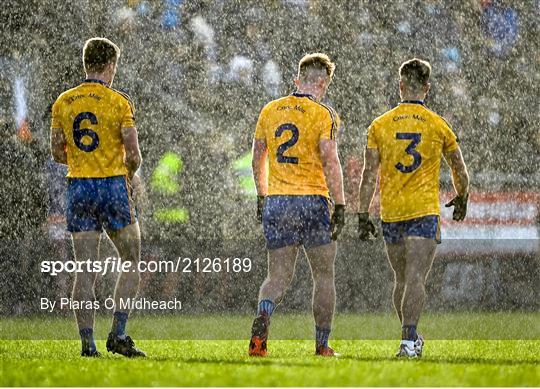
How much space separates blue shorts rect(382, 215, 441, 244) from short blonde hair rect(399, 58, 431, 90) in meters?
0.87

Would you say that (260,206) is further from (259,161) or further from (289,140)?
(289,140)

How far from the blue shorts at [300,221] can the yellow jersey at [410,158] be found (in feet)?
1.55

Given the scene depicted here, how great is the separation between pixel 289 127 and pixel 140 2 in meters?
14.3

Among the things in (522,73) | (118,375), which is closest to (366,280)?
(522,73)

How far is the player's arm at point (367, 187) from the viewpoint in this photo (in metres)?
8.61

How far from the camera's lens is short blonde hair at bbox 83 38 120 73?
27.4 ft

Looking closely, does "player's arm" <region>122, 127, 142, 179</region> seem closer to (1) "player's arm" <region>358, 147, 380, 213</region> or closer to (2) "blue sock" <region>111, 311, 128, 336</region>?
(2) "blue sock" <region>111, 311, 128, 336</region>

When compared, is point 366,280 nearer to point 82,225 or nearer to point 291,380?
point 82,225

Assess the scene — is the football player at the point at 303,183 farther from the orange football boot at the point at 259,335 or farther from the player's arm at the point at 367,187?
the player's arm at the point at 367,187

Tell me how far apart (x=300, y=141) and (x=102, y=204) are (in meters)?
1.33

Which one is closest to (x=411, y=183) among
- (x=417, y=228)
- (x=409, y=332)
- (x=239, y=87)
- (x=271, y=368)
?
(x=417, y=228)

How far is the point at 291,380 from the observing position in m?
Answer: 6.91

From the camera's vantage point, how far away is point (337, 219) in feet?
27.3
